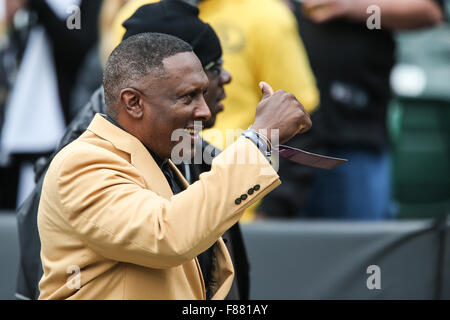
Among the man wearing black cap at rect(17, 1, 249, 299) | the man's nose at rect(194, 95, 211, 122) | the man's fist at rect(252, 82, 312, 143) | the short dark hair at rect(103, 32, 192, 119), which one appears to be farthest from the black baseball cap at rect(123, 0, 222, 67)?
the man's fist at rect(252, 82, 312, 143)

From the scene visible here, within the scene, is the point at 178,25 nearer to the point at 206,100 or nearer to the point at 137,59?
the point at 206,100

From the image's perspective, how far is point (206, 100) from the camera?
2.92 meters

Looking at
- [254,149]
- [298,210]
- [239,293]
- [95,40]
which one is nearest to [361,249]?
[298,210]

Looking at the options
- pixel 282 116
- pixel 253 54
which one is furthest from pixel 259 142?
pixel 253 54

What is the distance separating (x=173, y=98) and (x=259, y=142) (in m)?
0.30

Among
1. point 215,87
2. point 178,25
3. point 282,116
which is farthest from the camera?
point 215,87

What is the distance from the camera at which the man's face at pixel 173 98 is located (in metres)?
2.26

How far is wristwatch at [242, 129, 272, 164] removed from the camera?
2.14m

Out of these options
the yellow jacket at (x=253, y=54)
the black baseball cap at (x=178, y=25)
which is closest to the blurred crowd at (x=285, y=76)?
the yellow jacket at (x=253, y=54)

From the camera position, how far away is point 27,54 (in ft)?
17.4

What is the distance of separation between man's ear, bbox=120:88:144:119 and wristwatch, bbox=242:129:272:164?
13.3 inches

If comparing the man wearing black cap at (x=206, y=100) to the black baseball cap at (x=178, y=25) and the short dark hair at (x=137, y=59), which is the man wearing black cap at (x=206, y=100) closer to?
the black baseball cap at (x=178, y=25)

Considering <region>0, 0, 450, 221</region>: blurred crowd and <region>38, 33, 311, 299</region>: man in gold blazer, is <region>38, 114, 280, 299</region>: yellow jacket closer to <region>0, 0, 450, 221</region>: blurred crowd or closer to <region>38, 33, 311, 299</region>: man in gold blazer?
<region>38, 33, 311, 299</region>: man in gold blazer
